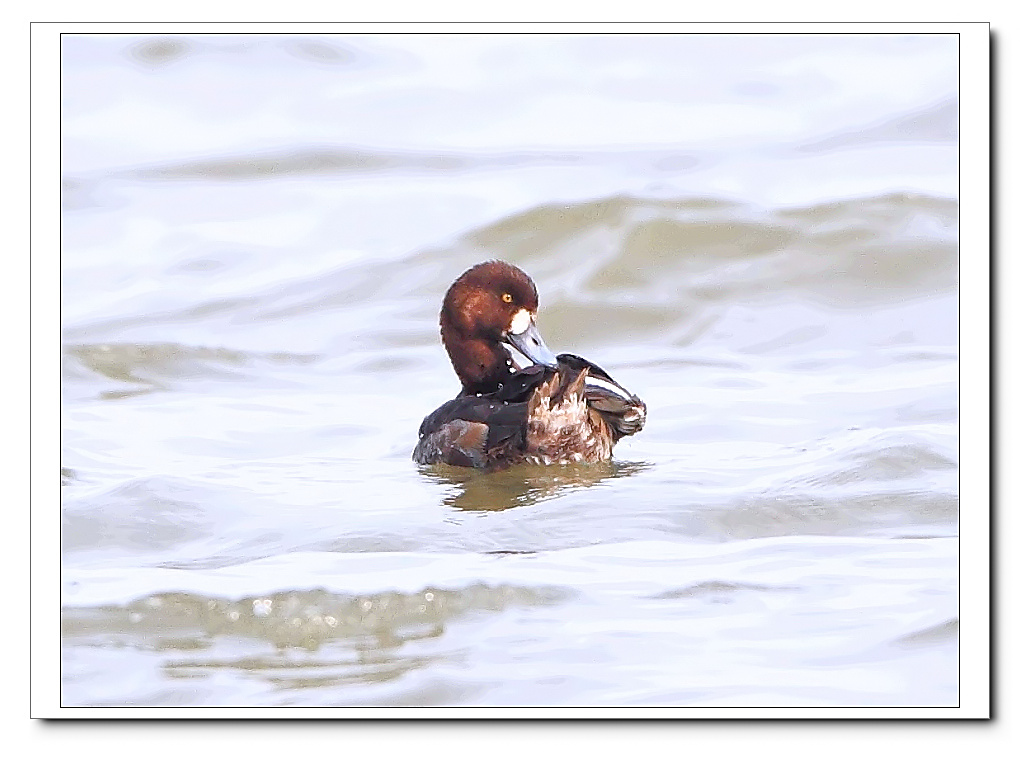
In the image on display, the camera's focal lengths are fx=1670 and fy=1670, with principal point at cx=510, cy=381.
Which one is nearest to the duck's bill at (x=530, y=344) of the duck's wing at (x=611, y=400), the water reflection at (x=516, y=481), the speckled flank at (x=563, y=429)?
the duck's wing at (x=611, y=400)

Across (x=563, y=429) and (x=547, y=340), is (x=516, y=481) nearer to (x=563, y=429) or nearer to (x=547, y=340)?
(x=563, y=429)

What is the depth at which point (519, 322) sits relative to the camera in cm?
582

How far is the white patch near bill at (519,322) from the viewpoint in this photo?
19.1 ft

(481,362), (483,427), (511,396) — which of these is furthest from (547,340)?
(483,427)

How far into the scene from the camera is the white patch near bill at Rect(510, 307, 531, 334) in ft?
19.1

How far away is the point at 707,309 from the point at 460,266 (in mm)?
1123

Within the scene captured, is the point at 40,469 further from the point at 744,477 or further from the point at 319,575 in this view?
the point at 744,477

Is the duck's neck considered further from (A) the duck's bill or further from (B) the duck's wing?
(B) the duck's wing

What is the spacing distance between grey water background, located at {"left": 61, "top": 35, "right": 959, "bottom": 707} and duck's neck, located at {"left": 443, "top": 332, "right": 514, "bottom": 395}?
373 millimetres

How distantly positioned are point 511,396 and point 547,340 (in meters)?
2.10

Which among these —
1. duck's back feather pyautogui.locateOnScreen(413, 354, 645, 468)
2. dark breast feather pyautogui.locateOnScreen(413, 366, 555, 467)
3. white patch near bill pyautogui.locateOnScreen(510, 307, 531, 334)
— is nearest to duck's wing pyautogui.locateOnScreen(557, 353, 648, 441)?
duck's back feather pyautogui.locateOnScreen(413, 354, 645, 468)

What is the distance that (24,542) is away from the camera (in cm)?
441

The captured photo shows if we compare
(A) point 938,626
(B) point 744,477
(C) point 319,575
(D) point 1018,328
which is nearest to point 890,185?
(B) point 744,477

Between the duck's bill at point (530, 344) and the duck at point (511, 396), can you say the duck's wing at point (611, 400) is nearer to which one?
the duck at point (511, 396)
